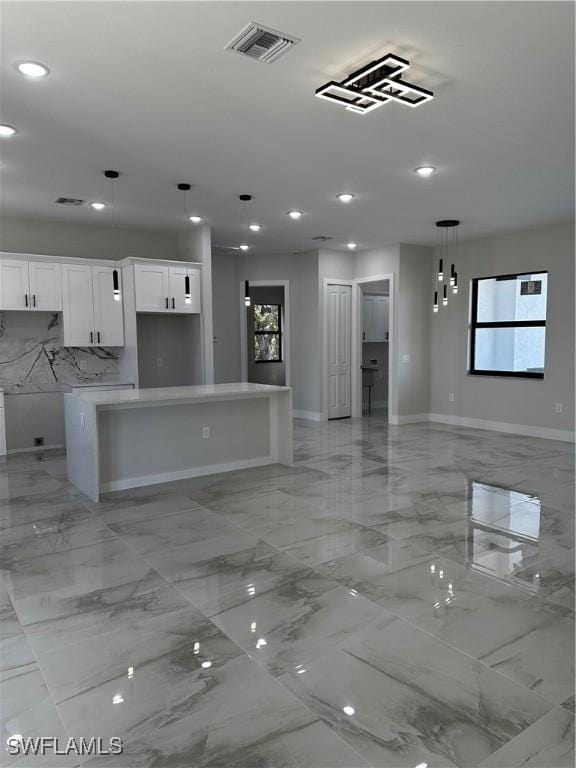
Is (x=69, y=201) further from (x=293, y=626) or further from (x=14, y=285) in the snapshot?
(x=293, y=626)

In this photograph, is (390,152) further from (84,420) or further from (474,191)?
(84,420)

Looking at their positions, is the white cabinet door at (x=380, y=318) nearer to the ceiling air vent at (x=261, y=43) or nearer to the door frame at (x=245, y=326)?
the door frame at (x=245, y=326)

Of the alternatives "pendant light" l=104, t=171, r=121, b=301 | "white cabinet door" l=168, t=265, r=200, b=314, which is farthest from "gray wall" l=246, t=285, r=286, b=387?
"pendant light" l=104, t=171, r=121, b=301

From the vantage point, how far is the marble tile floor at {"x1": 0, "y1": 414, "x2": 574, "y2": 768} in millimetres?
1810

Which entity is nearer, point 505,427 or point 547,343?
point 547,343

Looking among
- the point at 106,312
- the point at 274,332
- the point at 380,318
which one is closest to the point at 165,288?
the point at 106,312

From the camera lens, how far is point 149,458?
16.5 feet

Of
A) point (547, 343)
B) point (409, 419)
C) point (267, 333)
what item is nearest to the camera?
point (547, 343)

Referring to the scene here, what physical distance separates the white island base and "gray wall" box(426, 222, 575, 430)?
3.74 meters

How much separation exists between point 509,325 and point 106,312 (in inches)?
219

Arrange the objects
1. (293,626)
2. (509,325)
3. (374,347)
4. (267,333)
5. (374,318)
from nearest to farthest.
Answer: (293,626), (509,325), (374,318), (374,347), (267,333)

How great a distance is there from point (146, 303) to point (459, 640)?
5.25 m

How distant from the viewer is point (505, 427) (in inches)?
302

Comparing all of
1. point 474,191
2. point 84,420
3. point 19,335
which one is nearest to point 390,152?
point 474,191
